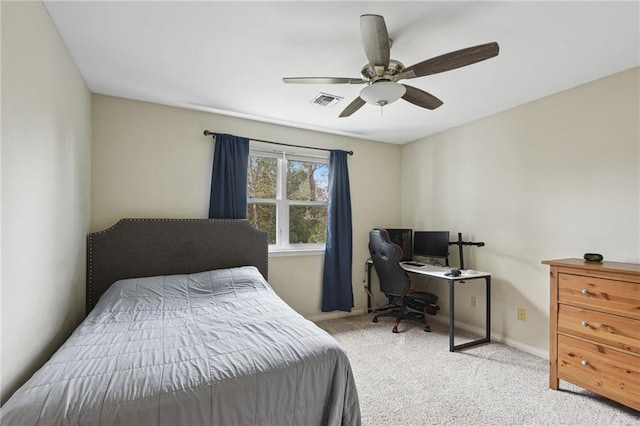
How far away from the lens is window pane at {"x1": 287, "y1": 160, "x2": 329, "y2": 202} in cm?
384

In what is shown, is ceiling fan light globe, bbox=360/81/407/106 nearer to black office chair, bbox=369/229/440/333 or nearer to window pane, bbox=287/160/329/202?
black office chair, bbox=369/229/440/333

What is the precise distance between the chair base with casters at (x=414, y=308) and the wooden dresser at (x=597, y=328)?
4.34ft

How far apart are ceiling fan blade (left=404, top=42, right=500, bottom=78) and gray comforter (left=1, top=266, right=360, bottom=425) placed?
1652 millimetres

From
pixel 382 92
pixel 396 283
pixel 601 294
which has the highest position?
pixel 382 92

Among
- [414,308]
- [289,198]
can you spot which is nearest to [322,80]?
[289,198]

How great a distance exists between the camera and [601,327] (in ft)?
6.73

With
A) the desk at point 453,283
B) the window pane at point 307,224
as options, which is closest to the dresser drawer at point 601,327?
the desk at point 453,283

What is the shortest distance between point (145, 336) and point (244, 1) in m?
1.92

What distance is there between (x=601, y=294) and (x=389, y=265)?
1.78 metres

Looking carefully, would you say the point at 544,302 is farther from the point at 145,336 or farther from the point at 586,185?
the point at 145,336

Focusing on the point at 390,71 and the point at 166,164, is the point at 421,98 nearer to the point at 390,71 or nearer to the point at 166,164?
the point at 390,71

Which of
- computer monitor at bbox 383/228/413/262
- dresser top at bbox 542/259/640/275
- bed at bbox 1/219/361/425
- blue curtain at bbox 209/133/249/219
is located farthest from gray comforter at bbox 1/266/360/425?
computer monitor at bbox 383/228/413/262

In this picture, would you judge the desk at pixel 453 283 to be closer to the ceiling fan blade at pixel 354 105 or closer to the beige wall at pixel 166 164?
the beige wall at pixel 166 164

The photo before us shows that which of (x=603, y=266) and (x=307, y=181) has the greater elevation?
(x=307, y=181)
